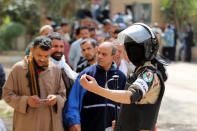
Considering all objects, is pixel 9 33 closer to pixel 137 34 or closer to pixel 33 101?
pixel 33 101

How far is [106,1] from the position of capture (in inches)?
965

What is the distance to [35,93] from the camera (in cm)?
425

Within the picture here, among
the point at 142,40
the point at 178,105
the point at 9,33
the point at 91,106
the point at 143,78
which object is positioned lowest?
the point at 178,105

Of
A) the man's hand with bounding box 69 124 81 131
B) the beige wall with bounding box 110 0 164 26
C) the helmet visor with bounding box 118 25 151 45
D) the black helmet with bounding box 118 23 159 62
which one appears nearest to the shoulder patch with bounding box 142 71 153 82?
the black helmet with bounding box 118 23 159 62

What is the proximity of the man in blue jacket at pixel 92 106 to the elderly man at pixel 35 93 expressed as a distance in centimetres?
16

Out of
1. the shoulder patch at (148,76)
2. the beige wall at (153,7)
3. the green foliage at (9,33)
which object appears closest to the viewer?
the shoulder patch at (148,76)

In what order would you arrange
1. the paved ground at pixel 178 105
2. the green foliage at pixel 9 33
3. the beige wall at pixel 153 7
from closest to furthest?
the paved ground at pixel 178 105
the green foliage at pixel 9 33
the beige wall at pixel 153 7

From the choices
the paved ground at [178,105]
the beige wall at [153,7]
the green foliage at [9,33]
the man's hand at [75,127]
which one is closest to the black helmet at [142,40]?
the man's hand at [75,127]

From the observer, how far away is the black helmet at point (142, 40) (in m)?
3.06

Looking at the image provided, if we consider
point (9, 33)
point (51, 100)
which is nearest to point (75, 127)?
point (51, 100)

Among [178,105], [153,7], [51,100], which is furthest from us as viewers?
[153,7]

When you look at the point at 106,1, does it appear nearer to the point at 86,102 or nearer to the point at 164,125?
the point at 164,125

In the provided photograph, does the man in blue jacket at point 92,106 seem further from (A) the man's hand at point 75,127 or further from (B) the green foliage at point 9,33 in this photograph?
(B) the green foliage at point 9,33

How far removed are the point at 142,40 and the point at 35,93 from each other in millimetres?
1667
